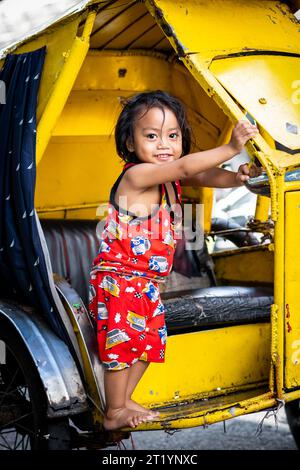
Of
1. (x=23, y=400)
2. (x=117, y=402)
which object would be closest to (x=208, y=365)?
(x=117, y=402)

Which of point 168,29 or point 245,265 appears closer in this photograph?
point 168,29

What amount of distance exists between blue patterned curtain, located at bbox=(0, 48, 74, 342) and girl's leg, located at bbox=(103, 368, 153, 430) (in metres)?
0.30

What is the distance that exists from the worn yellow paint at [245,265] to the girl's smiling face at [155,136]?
1.42 m

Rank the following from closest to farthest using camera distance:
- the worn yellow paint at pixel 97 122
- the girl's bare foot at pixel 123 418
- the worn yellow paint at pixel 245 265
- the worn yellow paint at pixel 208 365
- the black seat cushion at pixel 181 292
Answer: the girl's bare foot at pixel 123 418 → the worn yellow paint at pixel 208 365 → the black seat cushion at pixel 181 292 → the worn yellow paint at pixel 245 265 → the worn yellow paint at pixel 97 122

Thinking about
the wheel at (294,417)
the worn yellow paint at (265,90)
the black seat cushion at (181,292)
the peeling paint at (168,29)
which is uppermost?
the peeling paint at (168,29)

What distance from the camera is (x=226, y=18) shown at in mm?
3533

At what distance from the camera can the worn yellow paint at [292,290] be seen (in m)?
3.12

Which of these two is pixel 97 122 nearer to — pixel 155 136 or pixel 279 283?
pixel 155 136

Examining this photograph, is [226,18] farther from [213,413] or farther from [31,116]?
[213,413]

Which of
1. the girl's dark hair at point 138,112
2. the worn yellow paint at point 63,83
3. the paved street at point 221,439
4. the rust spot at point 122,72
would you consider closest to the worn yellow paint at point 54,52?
the worn yellow paint at point 63,83

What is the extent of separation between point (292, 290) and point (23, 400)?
1.31 m

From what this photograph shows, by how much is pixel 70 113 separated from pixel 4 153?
1322 millimetres

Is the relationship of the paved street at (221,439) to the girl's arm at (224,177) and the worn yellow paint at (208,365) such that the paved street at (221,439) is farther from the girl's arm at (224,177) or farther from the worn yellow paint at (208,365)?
the girl's arm at (224,177)

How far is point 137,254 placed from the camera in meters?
3.17
